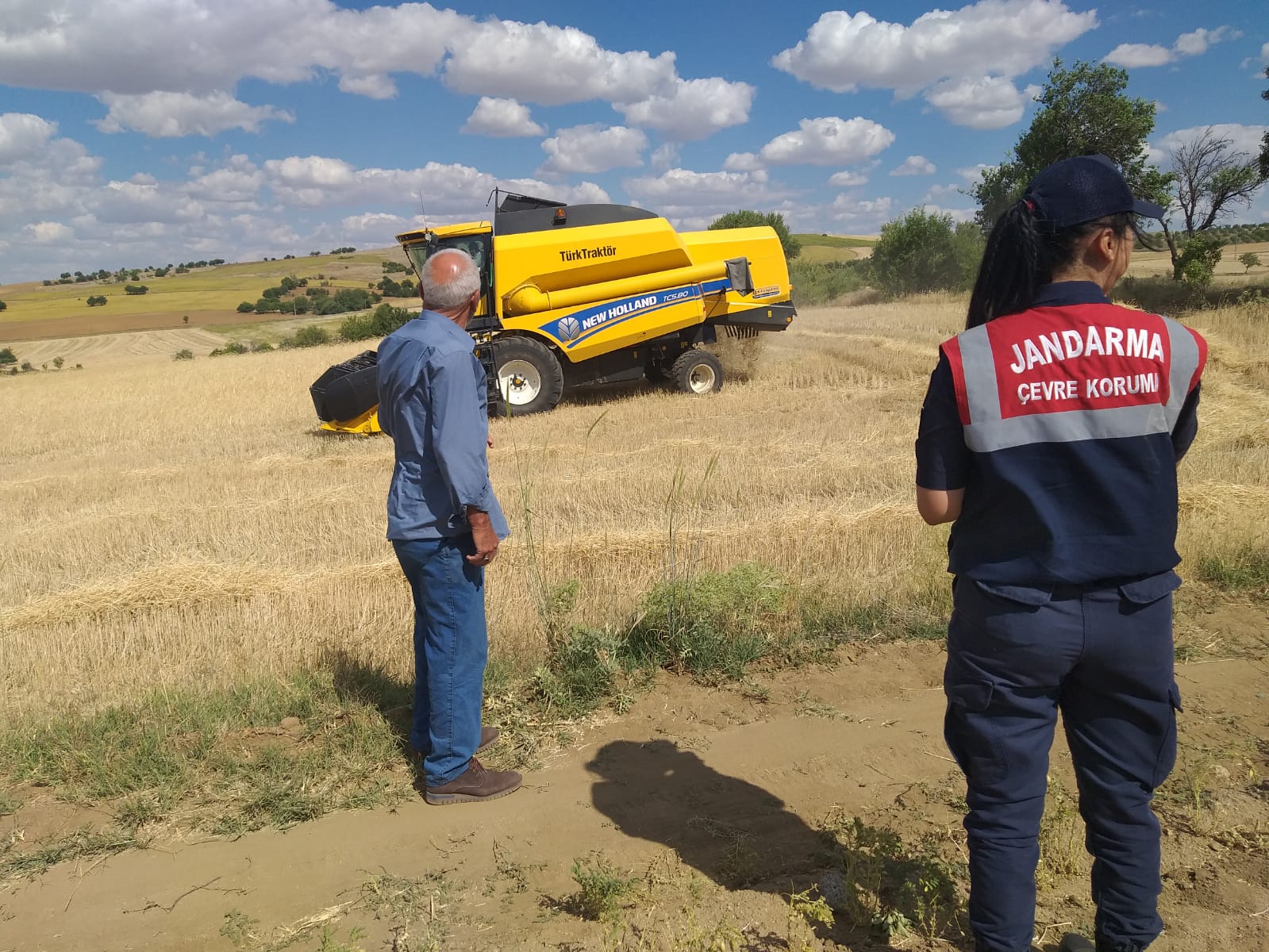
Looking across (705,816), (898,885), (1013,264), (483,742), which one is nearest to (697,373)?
(483,742)

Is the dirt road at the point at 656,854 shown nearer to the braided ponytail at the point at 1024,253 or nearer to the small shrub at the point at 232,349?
the braided ponytail at the point at 1024,253

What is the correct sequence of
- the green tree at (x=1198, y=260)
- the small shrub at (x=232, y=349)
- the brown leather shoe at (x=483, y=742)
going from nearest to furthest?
1. the brown leather shoe at (x=483, y=742)
2. the green tree at (x=1198, y=260)
3. the small shrub at (x=232, y=349)

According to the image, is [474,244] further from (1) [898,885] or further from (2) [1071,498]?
(2) [1071,498]

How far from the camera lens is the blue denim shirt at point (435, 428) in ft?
10.2

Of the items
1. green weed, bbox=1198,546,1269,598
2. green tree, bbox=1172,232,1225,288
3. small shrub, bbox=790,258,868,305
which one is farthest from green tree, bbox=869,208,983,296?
green weed, bbox=1198,546,1269,598

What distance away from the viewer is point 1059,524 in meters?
1.96

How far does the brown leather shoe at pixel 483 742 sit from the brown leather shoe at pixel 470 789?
22 cm

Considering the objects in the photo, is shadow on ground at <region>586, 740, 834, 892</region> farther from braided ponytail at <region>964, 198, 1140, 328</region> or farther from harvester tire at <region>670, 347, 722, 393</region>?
harvester tire at <region>670, 347, 722, 393</region>

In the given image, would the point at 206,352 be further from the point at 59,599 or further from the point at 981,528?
the point at 981,528

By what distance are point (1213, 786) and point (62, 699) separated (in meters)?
5.07

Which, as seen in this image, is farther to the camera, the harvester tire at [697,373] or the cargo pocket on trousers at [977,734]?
the harvester tire at [697,373]

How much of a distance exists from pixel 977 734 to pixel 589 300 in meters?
11.3

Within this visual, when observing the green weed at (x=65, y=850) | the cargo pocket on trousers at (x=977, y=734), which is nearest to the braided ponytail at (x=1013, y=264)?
the cargo pocket on trousers at (x=977, y=734)

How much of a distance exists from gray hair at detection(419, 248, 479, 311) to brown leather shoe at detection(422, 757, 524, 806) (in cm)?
179
